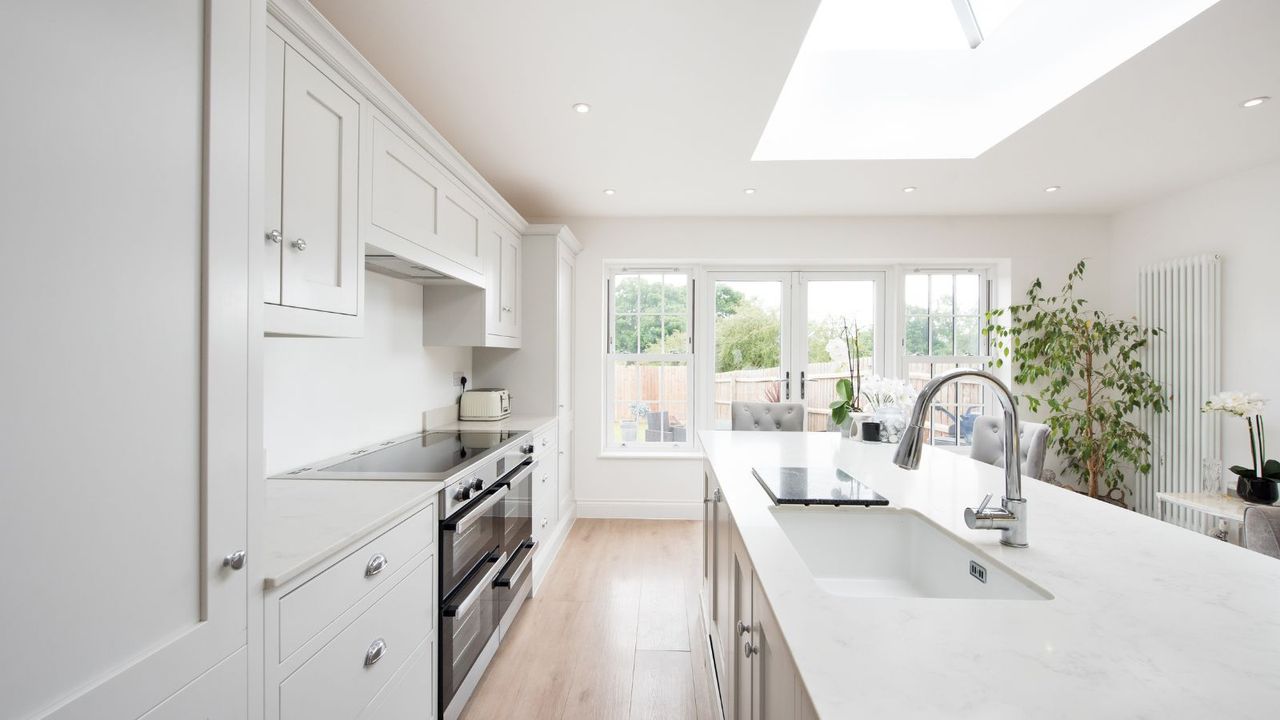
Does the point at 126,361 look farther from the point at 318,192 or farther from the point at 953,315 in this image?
the point at 953,315

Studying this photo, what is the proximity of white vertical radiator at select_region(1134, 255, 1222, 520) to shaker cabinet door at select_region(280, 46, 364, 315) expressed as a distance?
15.8ft

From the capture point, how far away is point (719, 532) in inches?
69.7

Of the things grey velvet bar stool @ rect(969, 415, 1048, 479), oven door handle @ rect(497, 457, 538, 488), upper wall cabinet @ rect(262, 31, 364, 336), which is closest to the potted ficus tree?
grey velvet bar stool @ rect(969, 415, 1048, 479)

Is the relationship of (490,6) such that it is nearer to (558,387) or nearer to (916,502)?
(916,502)

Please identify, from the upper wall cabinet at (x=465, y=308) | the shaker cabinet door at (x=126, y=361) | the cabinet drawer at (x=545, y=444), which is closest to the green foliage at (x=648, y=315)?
the cabinet drawer at (x=545, y=444)

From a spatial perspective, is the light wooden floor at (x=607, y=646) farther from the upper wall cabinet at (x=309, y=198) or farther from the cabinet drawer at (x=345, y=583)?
the upper wall cabinet at (x=309, y=198)

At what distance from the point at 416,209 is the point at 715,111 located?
1415 mm

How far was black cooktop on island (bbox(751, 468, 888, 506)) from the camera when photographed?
51.6 inches

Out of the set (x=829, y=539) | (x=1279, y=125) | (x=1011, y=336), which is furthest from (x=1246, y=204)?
(x=829, y=539)

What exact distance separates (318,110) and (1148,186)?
15.6ft

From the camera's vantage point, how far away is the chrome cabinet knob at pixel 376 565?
1227 millimetres

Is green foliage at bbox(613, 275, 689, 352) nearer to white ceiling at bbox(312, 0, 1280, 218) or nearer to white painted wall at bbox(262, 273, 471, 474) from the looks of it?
white ceiling at bbox(312, 0, 1280, 218)

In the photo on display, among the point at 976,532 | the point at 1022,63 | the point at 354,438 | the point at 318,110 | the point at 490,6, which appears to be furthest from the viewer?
the point at 1022,63

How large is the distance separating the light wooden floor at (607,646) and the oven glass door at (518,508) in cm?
42
